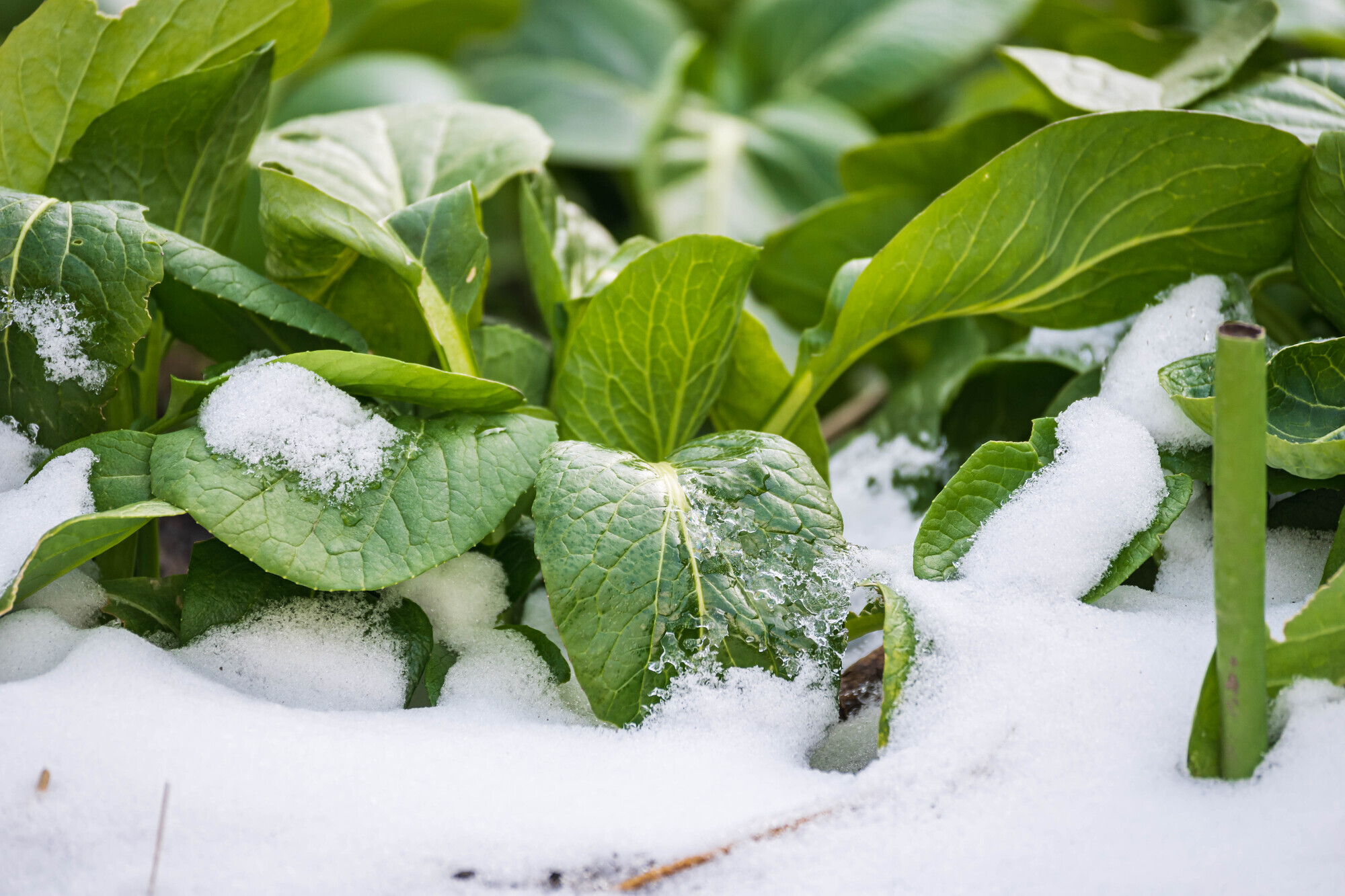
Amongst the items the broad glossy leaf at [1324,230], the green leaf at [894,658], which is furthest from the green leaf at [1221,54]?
the green leaf at [894,658]

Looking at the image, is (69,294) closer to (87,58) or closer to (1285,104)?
(87,58)

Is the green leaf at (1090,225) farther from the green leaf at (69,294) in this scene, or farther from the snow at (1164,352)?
the green leaf at (69,294)

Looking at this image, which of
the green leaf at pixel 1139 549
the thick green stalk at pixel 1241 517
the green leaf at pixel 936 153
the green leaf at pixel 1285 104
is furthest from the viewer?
the green leaf at pixel 936 153

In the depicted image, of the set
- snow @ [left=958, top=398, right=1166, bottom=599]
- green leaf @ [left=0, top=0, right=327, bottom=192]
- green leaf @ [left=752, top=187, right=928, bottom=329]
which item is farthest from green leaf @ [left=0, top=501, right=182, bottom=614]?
green leaf @ [left=752, top=187, right=928, bottom=329]

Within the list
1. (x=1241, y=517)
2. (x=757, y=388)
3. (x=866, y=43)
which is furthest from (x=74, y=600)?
(x=866, y=43)

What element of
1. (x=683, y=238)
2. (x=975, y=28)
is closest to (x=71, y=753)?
(x=683, y=238)

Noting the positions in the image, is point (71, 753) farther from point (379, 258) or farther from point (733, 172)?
point (733, 172)
